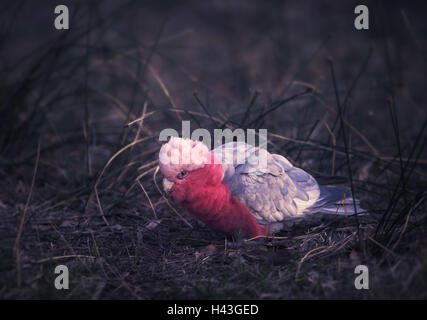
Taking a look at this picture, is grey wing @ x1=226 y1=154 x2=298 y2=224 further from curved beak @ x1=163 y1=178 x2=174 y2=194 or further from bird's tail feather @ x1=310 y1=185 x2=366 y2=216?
curved beak @ x1=163 y1=178 x2=174 y2=194

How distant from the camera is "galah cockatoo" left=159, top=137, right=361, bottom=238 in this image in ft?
9.78

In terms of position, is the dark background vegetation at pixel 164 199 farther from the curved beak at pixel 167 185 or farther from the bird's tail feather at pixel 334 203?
the curved beak at pixel 167 185

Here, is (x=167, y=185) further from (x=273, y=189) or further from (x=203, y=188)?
(x=273, y=189)

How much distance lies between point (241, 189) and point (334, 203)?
79 centimetres

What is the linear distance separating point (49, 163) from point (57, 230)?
3.92ft

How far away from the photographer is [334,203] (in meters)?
3.35

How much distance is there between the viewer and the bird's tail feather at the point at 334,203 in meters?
3.33

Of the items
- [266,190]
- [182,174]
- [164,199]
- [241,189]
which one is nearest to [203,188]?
[182,174]

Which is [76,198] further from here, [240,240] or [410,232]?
[410,232]

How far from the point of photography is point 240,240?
3254 millimetres

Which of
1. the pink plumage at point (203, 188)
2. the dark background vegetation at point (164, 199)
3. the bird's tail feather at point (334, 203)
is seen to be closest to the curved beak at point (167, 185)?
the pink plumage at point (203, 188)

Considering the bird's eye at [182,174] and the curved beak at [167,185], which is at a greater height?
the bird's eye at [182,174]

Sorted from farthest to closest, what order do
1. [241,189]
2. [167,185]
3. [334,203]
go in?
[334,203] < [241,189] < [167,185]
